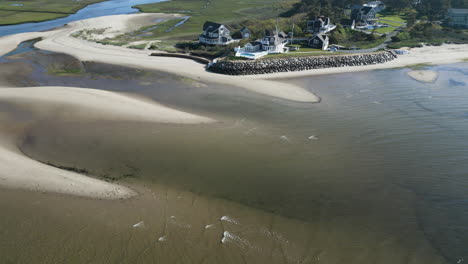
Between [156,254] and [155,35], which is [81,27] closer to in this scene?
[155,35]

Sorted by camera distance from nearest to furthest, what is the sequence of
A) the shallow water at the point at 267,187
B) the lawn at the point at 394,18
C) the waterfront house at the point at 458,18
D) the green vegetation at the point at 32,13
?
the shallow water at the point at 267,187
the waterfront house at the point at 458,18
the lawn at the point at 394,18
the green vegetation at the point at 32,13

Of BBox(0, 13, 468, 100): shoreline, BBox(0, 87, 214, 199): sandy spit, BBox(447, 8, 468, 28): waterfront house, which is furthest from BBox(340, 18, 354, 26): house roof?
BBox(0, 87, 214, 199): sandy spit

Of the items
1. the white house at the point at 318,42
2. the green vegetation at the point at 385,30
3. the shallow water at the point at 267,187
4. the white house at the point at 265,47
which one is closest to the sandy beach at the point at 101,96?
the shallow water at the point at 267,187

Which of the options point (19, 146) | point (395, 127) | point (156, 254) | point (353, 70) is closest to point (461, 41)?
point (353, 70)

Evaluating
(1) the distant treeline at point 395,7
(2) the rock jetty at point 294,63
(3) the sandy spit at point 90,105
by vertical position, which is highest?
(1) the distant treeline at point 395,7

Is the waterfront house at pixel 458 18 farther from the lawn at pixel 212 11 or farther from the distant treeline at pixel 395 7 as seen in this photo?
the lawn at pixel 212 11

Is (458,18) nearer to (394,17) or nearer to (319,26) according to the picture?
(394,17)
